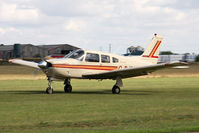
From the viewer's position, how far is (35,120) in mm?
12445

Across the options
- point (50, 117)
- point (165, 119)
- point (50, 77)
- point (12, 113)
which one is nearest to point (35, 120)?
point (50, 117)

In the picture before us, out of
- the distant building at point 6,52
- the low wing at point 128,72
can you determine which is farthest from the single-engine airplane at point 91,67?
the distant building at point 6,52

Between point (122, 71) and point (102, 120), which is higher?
point (122, 71)

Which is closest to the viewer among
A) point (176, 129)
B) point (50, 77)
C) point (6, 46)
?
point (176, 129)

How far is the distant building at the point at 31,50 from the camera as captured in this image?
4744 inches

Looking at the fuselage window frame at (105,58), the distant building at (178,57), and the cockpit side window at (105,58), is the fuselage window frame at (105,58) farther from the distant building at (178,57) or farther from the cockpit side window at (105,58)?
the distant building at (178,57)

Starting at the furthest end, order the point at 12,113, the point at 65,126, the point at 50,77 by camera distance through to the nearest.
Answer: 1. the point at 50,77
2. the point at 12,113
3. the point at 65,126

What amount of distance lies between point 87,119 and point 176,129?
3.16 meters

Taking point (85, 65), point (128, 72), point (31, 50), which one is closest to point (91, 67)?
point (85, 65)

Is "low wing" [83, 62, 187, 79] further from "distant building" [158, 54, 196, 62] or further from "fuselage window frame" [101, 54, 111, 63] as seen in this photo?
"distant building" [158, 54, 196, 62]

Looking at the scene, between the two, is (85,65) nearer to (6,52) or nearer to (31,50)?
(6,52)

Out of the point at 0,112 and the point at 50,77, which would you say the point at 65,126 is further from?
the point at 50,77

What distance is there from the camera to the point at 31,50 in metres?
130

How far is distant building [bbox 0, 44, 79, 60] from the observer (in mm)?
120500
